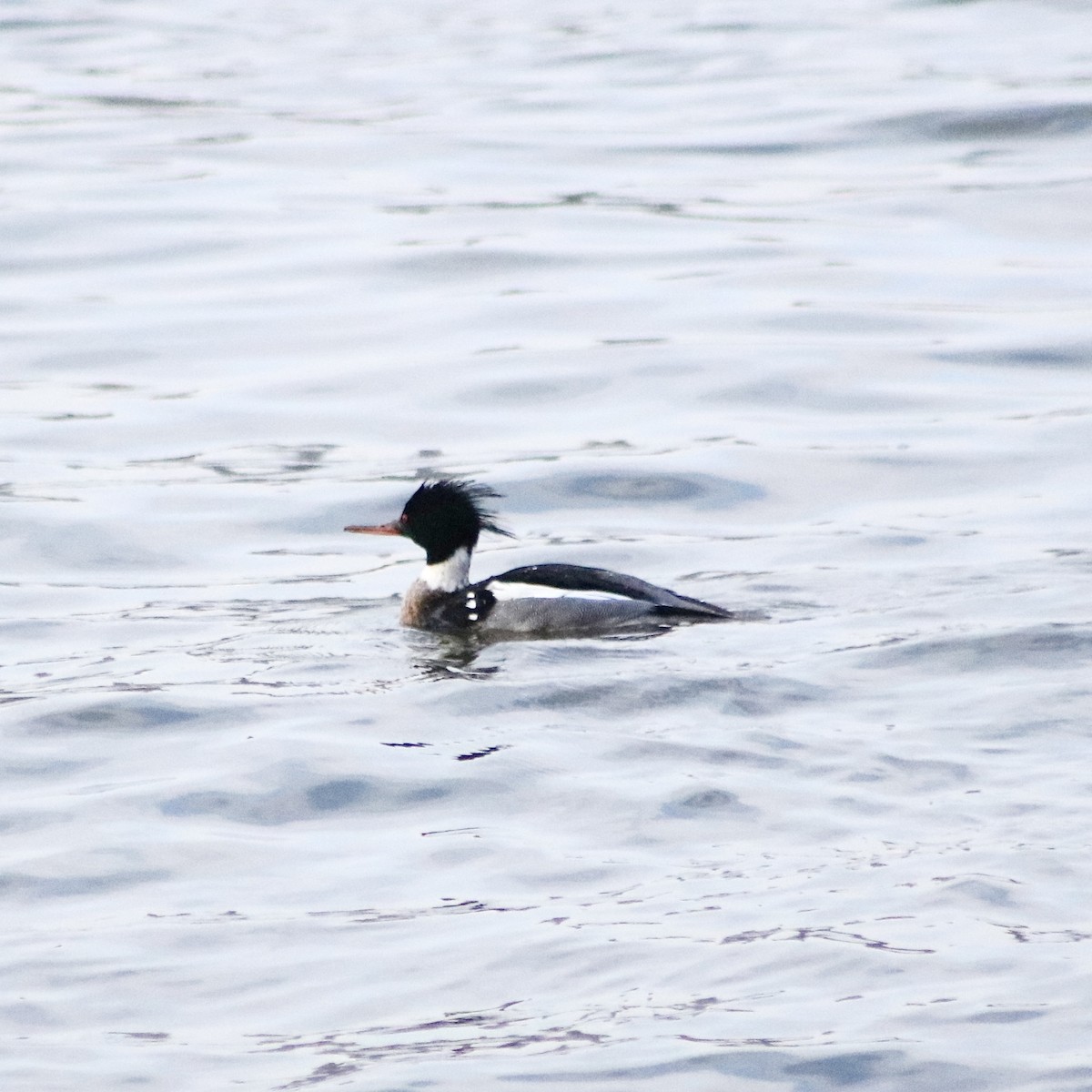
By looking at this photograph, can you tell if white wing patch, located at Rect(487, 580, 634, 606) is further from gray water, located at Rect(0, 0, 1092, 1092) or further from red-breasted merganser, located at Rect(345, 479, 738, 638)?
gray water, located at Rect(0, 0, 1092, 1092)

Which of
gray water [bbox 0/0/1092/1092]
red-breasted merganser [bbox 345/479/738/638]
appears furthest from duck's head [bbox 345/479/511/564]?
gray water [bbox 0/0/1092/1092]

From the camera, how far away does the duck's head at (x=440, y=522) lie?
34.6 feet

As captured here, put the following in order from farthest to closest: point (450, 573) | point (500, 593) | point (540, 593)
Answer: point (450, 573) < point (500, 593) < point (540, 593)

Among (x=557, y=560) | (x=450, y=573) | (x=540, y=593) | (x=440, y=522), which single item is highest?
(x=440, y=522)

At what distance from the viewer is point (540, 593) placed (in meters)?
9.79

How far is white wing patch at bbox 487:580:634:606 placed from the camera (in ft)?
31.5

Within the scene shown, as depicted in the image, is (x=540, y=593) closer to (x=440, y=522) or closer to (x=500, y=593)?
(x=500, y=593)

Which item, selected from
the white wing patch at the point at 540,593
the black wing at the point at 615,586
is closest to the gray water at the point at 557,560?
the black wing at the point at 615,586

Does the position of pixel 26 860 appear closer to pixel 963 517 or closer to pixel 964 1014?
pixel 964 1014

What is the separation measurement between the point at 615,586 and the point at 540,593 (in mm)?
351

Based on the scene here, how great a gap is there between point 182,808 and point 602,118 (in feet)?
53.5

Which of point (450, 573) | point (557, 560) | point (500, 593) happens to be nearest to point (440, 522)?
point (450, 573)

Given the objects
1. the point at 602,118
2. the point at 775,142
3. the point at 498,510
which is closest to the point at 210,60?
the point at 602,118

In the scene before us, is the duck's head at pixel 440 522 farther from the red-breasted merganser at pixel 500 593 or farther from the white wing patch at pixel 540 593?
the white wing patch at pixel 540 593
